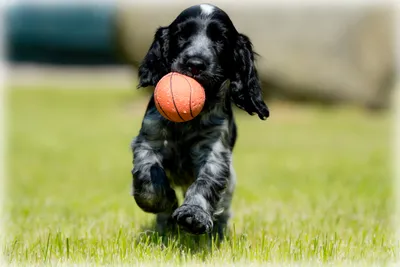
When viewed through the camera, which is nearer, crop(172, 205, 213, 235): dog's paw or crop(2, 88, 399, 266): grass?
crop(172, 205, 213, 235): dog's paw

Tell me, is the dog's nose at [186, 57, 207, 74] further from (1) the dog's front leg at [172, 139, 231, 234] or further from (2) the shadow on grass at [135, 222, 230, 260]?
(2) the shadow on grass at [135, 222, 230, 260]

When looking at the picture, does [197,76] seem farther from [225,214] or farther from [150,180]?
[225,214]

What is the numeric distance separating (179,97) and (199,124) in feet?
1.34

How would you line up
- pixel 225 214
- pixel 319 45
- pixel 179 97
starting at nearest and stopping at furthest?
pixel 179 97
pixel 225 214
pixel 319 45

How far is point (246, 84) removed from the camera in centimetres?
479

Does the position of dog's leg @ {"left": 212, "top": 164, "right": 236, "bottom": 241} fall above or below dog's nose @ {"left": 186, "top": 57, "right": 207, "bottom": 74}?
below

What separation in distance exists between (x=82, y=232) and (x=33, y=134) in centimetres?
929

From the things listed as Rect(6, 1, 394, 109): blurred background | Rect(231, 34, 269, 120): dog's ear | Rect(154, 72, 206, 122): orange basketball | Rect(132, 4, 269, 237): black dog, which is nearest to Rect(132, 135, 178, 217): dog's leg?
Rect(132, 4, 269, 237): black dog

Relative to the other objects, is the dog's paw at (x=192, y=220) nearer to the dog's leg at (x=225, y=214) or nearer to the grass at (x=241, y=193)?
the grass at (x=241, y=193)

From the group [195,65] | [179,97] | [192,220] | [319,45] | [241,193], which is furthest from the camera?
[319,45]

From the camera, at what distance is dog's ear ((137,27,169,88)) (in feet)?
15.8

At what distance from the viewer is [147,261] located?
380 centimetres

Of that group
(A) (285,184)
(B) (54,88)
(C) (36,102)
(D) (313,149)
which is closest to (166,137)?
(A) (285,184)

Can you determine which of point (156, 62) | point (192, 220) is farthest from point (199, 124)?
point (192, 220)
